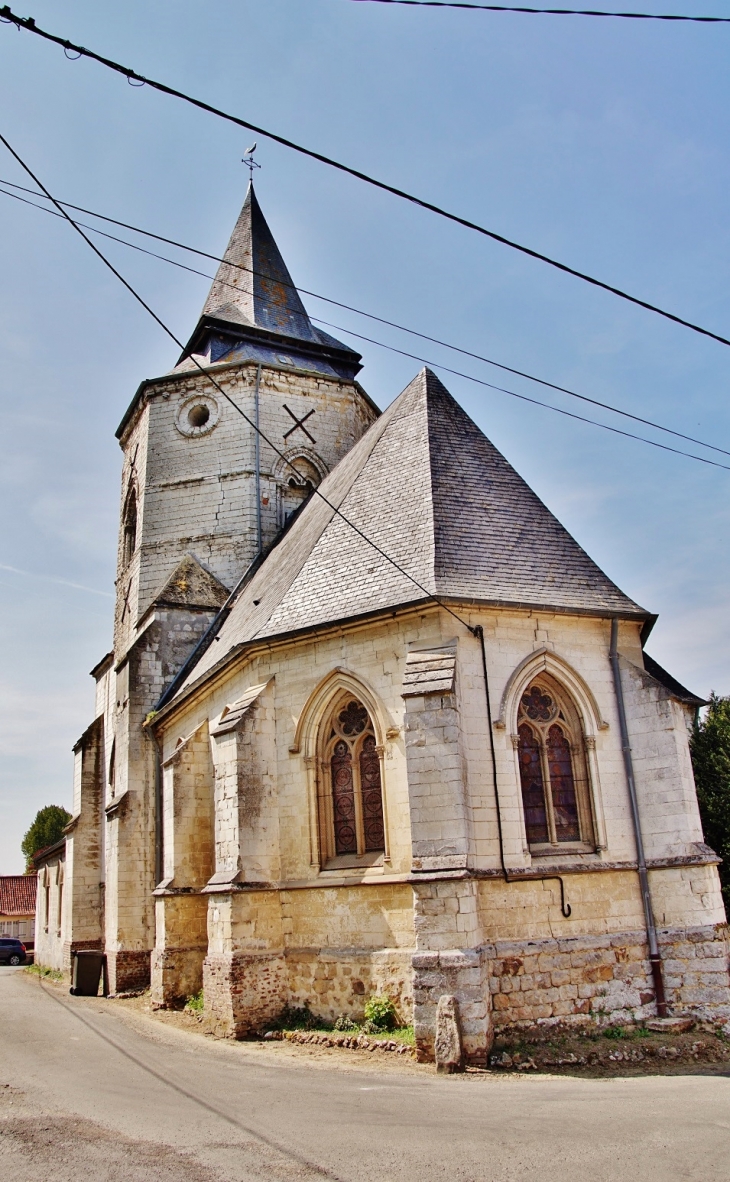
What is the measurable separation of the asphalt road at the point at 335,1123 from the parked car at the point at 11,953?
27.7 metres

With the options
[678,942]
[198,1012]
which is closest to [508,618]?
[678,942]

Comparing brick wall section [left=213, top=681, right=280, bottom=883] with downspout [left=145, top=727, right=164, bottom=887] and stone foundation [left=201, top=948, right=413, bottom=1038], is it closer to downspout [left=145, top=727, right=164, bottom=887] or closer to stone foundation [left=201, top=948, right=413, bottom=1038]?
stone foundation [left=201, top=948, right=413, bottom=1038]

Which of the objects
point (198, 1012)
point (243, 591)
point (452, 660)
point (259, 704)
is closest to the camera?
point (452, 660)

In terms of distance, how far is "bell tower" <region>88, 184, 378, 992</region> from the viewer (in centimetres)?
1688

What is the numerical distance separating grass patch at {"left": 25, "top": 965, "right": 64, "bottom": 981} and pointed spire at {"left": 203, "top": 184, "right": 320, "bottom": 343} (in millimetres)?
16845

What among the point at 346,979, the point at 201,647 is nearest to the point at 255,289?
the point at 201,647

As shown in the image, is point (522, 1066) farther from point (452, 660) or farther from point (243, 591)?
point (243, 591)

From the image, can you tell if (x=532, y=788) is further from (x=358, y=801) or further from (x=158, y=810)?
(x=158, y=810)

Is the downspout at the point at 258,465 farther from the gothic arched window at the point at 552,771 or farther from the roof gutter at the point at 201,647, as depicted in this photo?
the gothic arched window at the point at 552,771

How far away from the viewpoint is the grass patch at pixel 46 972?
21703mm

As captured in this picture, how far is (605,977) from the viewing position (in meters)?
10.0

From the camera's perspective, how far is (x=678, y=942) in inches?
404

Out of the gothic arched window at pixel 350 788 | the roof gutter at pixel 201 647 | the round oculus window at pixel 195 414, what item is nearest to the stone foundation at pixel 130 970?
the roof gutter at pixel 201 647

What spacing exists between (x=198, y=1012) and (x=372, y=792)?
15.2 ft
